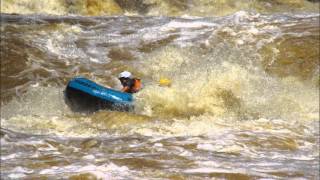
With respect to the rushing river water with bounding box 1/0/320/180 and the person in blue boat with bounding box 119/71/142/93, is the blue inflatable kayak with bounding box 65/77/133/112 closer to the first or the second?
the rushing river water with bounding box 1/0/320/180

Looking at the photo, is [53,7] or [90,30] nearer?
[90,30]

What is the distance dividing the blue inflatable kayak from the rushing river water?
174 mm

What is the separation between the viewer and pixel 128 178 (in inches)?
215

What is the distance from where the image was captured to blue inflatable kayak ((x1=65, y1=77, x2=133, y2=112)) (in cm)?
855

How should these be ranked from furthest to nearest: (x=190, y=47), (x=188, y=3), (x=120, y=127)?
(x=188, y=3)
(x=190, y=47)
(x=120, y=127)

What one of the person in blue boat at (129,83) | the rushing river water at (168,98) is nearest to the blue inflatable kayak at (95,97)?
the rushing river water at (168,98)

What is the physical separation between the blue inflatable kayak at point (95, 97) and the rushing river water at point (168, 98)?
17cm

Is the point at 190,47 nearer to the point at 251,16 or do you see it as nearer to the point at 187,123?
the point at 251,16

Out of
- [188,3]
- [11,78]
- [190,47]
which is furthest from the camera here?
[188,3]

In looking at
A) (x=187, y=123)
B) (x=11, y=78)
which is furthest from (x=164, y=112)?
(x=11, y=78)

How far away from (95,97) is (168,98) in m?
1.40

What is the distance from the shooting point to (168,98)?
9375 mm

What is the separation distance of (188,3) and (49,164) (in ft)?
45.3

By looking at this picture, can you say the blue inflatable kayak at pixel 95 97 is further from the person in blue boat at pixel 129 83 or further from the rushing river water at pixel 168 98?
the person in blue boat at pixel 129 83
